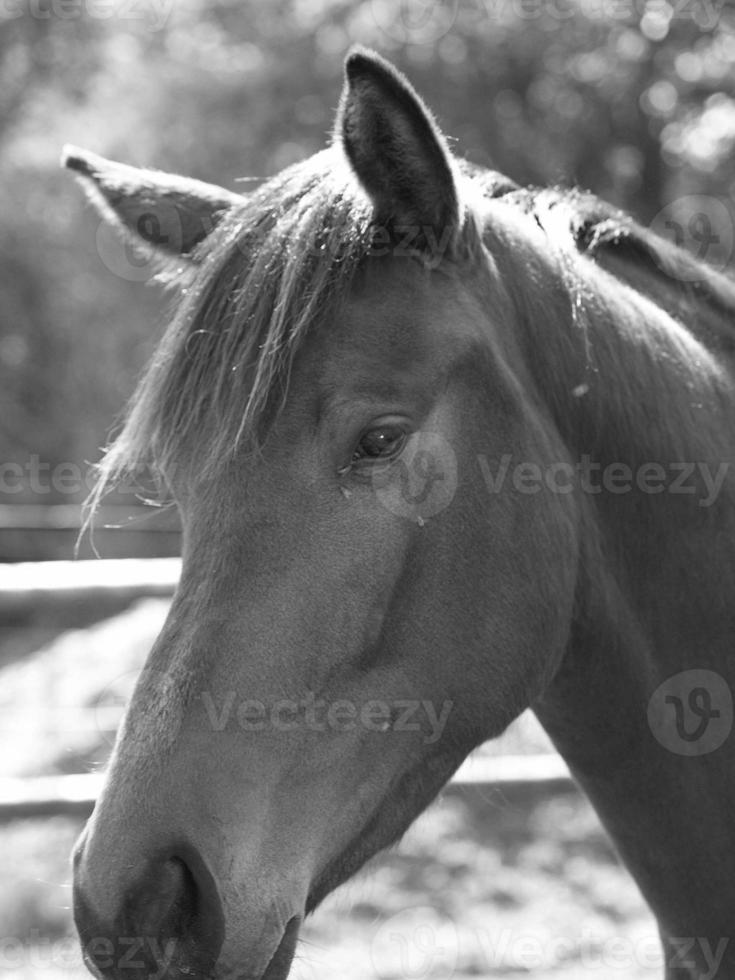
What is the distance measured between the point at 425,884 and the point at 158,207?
161 inches

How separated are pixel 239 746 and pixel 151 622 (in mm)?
5245

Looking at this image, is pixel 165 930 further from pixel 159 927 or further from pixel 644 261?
pixel 644 261

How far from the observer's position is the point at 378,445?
1.69 m

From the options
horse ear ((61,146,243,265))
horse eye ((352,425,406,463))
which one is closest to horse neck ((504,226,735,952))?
horse eye ((352,425,406,463))

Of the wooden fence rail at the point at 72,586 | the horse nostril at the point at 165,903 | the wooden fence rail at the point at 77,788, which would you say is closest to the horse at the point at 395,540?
the horse nostril at the point at 165,903

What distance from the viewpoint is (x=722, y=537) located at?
201cm

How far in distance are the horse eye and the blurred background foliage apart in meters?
15.5

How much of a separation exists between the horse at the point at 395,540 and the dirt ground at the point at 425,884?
1.97 meters

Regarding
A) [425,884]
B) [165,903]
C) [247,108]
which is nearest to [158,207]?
[165,903]

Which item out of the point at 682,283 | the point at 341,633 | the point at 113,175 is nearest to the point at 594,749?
the point at 341,633

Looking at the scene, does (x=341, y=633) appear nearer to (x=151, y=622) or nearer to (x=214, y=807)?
(x=214, y=807)

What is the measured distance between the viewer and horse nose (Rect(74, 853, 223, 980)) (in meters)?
1.43

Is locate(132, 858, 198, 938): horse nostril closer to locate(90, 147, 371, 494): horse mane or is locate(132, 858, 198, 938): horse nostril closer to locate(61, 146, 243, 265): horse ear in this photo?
locate(90, 147, 371, 494): horse mane

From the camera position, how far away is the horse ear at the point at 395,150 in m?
1.66
